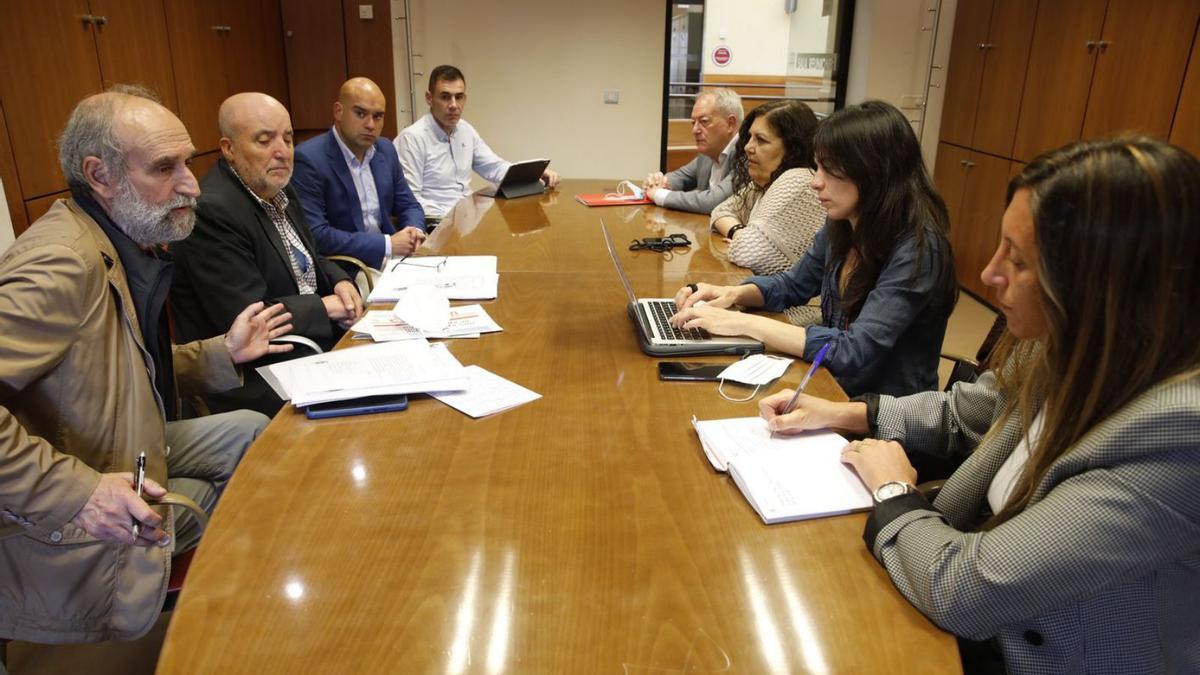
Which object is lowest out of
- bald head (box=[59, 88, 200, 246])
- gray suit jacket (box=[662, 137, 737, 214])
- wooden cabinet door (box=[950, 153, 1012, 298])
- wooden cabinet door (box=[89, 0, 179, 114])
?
wooden cabinet door (box=[950, 153, 1012, 298])

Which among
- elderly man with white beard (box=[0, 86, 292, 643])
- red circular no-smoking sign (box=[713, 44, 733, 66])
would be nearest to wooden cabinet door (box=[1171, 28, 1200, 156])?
elderly man with white beard (box=[0, 86, 292, 643])

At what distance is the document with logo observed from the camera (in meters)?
1.06

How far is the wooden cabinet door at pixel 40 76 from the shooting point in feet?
9.43

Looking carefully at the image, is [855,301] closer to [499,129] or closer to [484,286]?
[484,286]

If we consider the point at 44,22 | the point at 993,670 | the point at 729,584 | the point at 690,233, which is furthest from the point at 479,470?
the point at 44,22

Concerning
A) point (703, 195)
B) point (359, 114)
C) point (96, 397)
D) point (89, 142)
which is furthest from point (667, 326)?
point (359, 114)

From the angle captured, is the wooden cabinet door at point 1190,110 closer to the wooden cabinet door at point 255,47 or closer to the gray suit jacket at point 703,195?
the gray suit jacket at point 703,195

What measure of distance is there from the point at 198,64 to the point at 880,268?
4.06 metres

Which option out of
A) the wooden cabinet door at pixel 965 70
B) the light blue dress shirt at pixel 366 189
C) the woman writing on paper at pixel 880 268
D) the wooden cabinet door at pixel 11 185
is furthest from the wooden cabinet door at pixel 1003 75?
the wooden cabinet door at pixel 11 185

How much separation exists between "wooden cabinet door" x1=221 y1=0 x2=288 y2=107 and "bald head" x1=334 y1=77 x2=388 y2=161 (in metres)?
1.78

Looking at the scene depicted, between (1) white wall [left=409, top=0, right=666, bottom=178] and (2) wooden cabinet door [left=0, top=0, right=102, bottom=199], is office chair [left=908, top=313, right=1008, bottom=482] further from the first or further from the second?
(1) white wall [left=409, top=0, right=666, bottom=178]

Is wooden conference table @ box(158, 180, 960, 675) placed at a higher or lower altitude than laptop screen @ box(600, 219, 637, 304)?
lower

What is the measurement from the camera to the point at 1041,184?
90 cm

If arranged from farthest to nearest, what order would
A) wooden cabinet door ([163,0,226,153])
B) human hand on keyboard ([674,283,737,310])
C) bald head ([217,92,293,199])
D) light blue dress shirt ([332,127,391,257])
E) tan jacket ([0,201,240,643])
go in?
wooden cabinet door ([163,0,226,153]), light blue dress shirt ([332,127,391,257]), bald head ([217,92,293,199]), human hand on keyboard ([674,283,737,310]), tan jacket ([0,201,240,643])
